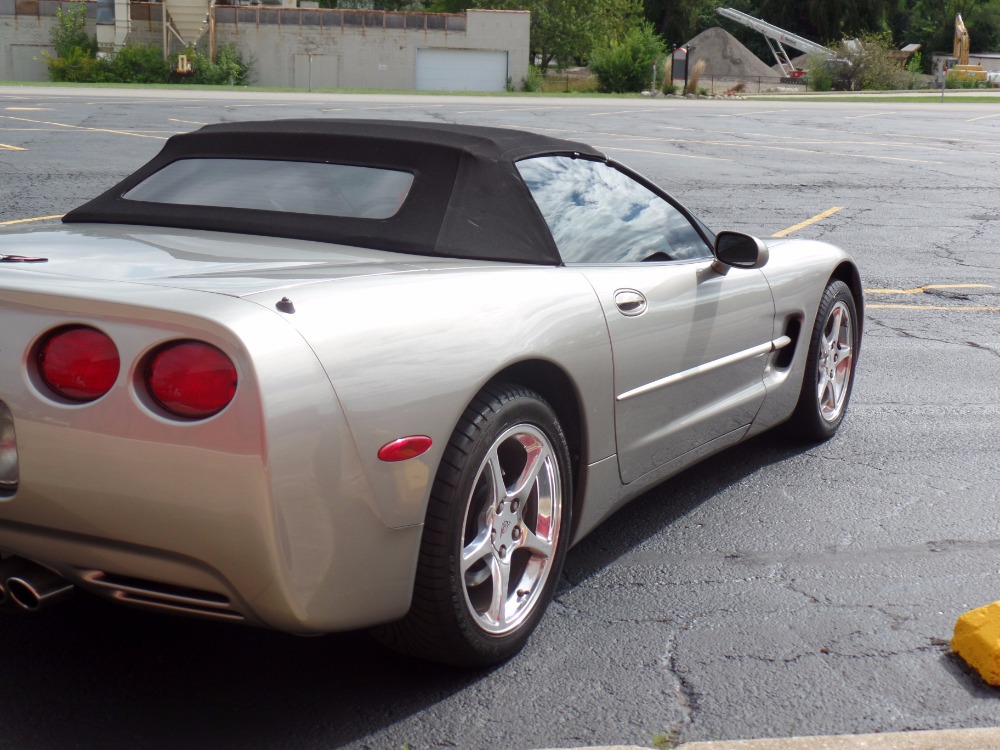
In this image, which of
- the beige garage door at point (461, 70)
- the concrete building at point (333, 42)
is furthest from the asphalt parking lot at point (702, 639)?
the beige garage door at point (461, 70)

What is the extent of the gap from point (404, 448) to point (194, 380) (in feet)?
1.58

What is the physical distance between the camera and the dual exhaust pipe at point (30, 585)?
8.84 ft

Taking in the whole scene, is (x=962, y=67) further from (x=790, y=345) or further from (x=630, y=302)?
(x=630, y=302)

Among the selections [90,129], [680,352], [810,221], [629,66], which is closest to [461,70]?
[629,66]

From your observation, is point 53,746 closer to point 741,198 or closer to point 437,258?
point 437,258

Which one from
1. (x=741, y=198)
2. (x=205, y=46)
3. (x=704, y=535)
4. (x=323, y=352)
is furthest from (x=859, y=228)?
(x=205, y=46)

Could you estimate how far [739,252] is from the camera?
13.7 feet

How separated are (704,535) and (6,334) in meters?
2.45

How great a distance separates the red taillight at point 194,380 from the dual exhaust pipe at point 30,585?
555 millimetres

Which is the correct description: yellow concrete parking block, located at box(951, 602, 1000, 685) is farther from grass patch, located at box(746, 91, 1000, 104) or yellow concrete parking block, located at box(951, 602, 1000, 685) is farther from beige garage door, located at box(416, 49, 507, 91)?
beige garage door, located at box(416, 49, 507, 91)

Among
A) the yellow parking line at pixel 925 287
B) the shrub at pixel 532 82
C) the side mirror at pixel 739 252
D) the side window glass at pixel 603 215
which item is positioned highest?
the shrub at pixel 532 82

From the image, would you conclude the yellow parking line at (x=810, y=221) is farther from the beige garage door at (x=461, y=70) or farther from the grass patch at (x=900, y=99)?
the beige garage door at (x=461, y=70)

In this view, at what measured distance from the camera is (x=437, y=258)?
10.9 feet

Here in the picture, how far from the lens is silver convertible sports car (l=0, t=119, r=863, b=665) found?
2473 millimetres
